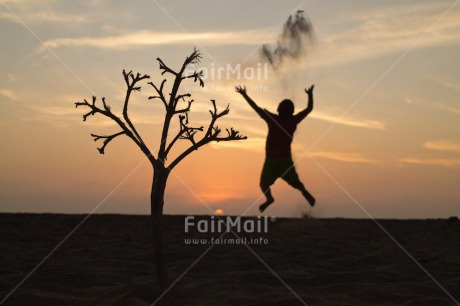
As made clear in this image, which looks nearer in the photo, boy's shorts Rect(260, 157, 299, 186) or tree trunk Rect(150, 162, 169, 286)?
tree trunk Rect(150, 162, 169, 286)

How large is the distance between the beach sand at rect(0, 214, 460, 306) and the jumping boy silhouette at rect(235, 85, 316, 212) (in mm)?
985

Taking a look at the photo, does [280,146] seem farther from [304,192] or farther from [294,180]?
Result: [304,192]

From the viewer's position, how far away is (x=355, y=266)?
802 centimetres

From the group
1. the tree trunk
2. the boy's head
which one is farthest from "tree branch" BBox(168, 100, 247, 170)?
the boy's head

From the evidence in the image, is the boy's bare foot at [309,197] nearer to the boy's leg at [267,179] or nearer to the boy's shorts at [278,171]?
the boy's shorts at [278,171]

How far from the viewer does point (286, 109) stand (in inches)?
382

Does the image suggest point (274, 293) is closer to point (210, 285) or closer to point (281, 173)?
point (210, 285)

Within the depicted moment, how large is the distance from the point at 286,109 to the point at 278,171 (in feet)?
3.34

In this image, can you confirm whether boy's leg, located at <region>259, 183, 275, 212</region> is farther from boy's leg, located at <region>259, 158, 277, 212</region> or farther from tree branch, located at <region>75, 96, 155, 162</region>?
tree branch, located at <region>75, 96, 155, 162</region>

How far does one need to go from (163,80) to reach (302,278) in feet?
9.26

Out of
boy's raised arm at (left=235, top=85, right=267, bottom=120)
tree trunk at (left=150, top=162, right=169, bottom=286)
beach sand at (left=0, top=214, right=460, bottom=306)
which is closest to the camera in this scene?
beach sand at (left=0, top=214, right=460, bottom=306)

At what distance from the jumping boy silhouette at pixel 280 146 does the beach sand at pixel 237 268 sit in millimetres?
985

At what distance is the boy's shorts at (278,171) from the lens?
988cm

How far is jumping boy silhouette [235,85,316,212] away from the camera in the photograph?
9688 mm
